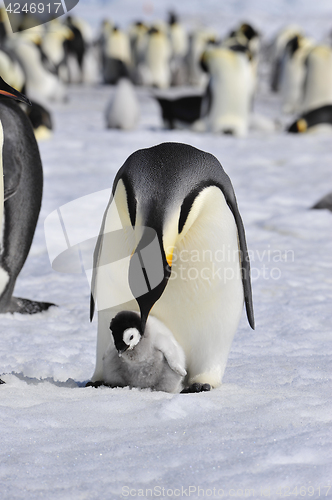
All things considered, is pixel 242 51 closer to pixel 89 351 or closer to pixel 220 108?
pixel 220 108

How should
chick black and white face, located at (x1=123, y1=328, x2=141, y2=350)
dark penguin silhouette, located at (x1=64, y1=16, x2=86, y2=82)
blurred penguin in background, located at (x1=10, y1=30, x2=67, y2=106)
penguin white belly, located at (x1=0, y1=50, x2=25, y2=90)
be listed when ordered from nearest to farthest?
chick black and white face, located at (x1=123, y1=328, x2=141, y2=350) < penguin white belly, located at (x1=0, y1=50, x2=25, y2=90) < blurred penguin in background, located at (x1=10, y1=30, x2=67, y2=106) < dark penguin silhouette, located at (x1=64, y1=16, x2=86, y2=82)

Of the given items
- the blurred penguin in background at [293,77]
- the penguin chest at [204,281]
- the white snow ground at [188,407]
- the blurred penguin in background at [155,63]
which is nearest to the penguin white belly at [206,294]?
the penguin chest at [204,281]

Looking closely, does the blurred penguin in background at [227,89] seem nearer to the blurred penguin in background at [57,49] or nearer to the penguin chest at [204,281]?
the blurred penguin in background at [57,49]

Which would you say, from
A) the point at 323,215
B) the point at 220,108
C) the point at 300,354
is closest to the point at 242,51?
the point at 220,108

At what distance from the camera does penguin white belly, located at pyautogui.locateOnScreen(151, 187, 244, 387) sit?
1999 mm

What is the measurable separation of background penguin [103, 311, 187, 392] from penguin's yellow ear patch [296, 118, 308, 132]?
26.3 ft

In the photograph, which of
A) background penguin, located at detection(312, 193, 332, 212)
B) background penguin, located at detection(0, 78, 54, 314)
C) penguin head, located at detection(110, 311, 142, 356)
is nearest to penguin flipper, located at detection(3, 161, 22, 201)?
background penguin, located at detection(0, 78, 54, 314)

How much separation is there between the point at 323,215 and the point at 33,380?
3389 millimetres

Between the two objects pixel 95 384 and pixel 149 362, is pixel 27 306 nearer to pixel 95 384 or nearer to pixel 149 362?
pixel 95 384

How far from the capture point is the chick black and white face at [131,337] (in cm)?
185

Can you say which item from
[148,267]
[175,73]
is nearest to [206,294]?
[148,267]

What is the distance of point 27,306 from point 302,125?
732cm

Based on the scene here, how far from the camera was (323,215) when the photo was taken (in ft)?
16.6

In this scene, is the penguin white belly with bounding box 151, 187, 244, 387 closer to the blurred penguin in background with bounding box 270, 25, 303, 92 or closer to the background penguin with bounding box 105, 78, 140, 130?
the background penguin with bounding box 105, 78, 140, 130
